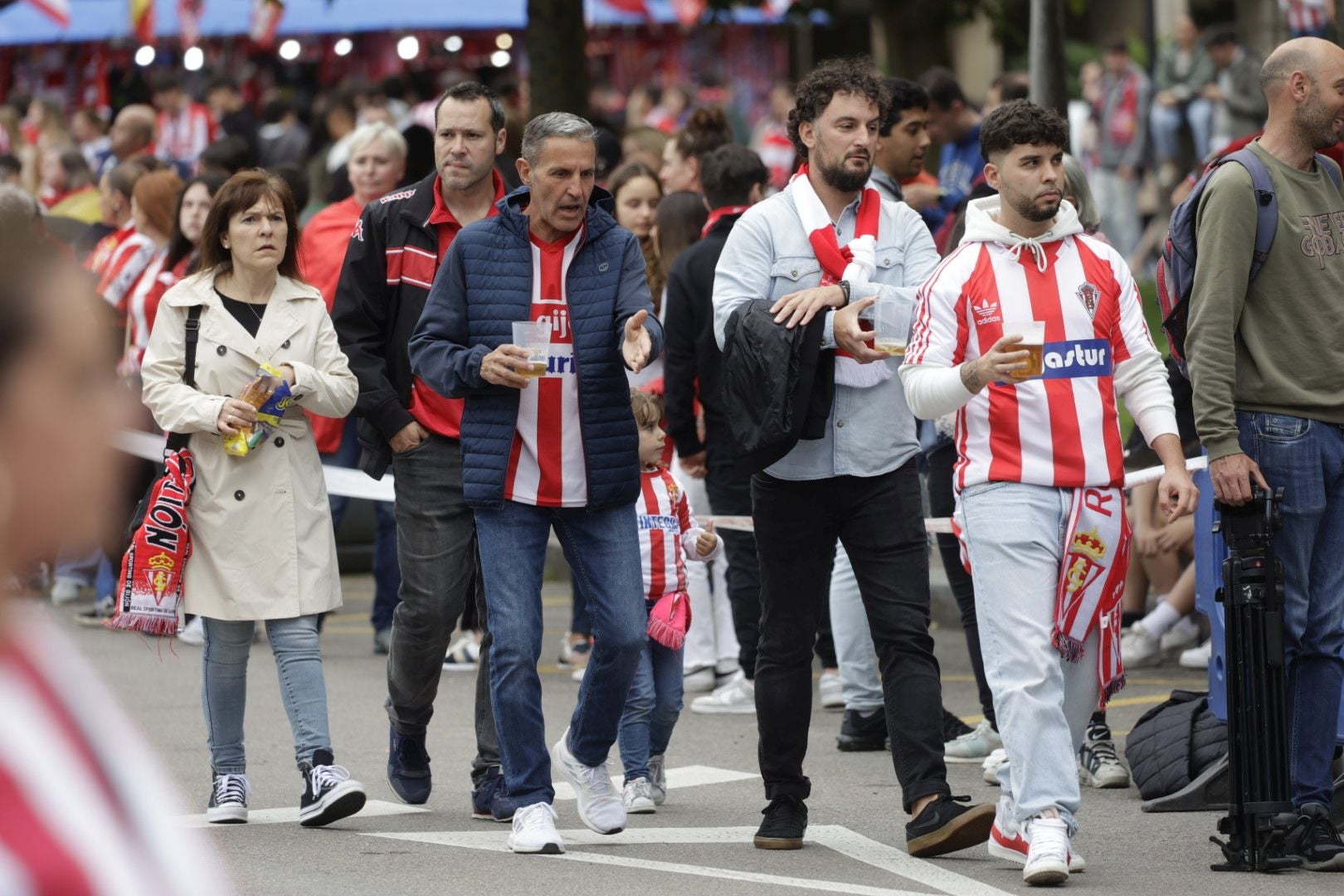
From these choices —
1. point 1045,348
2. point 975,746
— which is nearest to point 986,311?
point 1045,348

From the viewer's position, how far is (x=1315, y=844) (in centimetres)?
573

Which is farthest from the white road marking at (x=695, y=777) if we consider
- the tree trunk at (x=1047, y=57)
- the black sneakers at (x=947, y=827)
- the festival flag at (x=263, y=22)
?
the festival flag at (x=263, y=22)

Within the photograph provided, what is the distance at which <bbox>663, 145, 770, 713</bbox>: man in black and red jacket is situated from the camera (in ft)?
28.0

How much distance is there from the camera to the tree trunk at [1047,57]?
11.4 m

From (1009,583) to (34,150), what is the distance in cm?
1635

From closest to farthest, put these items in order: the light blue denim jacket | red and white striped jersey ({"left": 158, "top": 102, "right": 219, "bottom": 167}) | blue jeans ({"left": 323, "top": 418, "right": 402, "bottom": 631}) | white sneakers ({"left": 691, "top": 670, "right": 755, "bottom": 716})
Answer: the light blue denim jacket < white sneakers ({"left": 691, "top": 670, "right": 755, "bottom": 716}) < blue jeans ({"left": 323, "top": 418, "right": 402, "bottom": 631}) < red and white striped jersey ({"left": 158, "top": 102, "right": 219, "bottom": 167})

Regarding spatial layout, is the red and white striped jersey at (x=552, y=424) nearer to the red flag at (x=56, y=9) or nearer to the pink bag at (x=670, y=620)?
the pink bag at (x=670, y=620)

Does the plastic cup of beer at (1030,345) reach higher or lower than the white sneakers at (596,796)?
higher

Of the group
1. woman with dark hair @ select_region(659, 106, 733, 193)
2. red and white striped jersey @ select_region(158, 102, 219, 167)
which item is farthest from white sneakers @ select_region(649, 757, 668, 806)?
red and white striped jersey @ select_region(158, 102, 219, 167)

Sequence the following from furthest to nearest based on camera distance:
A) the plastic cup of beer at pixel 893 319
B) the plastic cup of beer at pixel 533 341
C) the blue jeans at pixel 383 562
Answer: the blue jeans at pixel 383 562
the plastic cup of beer at pixel 893 319
the plastic cup of beer at pixel 533 341

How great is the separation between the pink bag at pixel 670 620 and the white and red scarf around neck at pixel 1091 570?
1.52 m

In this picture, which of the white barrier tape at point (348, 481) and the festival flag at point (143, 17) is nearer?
the white barrier tape at point (348, 481)

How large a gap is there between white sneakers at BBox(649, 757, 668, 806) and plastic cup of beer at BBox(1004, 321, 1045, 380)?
2.18 m

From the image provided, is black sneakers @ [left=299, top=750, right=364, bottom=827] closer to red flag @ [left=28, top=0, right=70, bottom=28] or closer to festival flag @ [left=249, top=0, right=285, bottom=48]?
festival flag @ [left=249, top=0, right=285, bottom=48]
